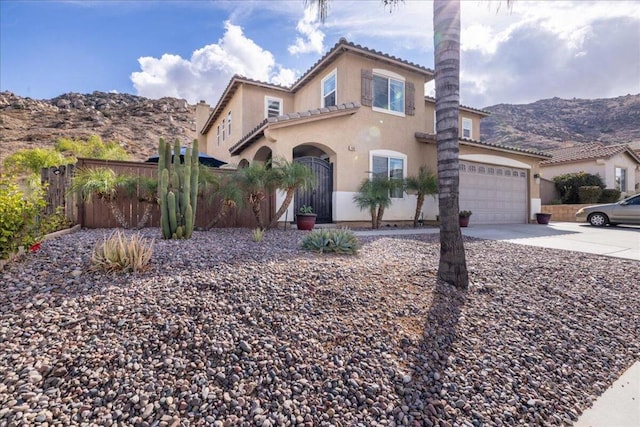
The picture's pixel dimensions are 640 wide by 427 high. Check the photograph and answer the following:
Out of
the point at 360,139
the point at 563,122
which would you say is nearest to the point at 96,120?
the point at 360,139

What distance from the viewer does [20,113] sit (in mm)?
39562

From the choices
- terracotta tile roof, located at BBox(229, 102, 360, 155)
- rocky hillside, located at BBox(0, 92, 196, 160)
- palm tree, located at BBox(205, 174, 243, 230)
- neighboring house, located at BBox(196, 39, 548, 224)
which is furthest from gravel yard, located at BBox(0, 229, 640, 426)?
rocky hillside, located at BBox(0, 92, 196, 160)

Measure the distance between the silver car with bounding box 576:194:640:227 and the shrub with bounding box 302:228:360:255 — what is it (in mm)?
14947

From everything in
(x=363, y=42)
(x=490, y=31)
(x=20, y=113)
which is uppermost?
(x=20, y=113)

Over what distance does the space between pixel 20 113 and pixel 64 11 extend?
44270mm

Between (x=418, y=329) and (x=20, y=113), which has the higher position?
(x=20, y=113)

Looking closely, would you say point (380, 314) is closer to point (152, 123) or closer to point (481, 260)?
point (481, 260)

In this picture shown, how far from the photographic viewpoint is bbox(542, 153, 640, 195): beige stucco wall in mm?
21688

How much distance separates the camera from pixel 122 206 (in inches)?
344

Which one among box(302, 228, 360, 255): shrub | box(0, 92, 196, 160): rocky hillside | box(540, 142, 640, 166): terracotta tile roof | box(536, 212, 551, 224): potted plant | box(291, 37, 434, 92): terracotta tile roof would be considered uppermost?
box(0, 92, 196, 160): rocky hillside

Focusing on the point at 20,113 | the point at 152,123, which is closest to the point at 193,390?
the point at 152,123

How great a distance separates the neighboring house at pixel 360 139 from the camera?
11617 millimetres

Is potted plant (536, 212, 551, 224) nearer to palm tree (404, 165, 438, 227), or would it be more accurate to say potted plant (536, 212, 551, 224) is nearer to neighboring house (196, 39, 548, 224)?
neighboring house (196, 39, 548, 224)

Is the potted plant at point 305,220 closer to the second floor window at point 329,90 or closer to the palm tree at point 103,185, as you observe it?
the palm tree at point 103,185
